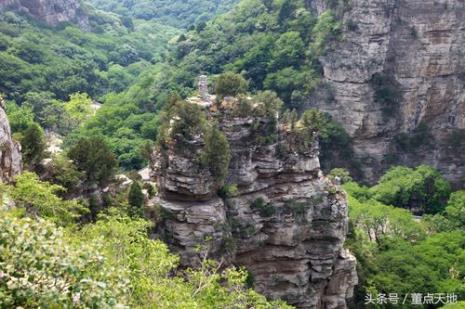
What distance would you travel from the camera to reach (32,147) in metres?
24.5

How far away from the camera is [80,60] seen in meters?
82.8

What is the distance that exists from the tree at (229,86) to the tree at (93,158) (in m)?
6.87

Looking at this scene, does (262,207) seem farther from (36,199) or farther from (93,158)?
(36,199)

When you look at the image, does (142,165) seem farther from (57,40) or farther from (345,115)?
(57,40)

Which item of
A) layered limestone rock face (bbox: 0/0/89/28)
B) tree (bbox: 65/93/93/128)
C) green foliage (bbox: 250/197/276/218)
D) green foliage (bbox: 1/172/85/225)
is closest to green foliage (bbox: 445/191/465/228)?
green foliage (bbox: 250/197/276/218)

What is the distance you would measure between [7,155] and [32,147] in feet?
9.35

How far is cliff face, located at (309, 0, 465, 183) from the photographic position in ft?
197

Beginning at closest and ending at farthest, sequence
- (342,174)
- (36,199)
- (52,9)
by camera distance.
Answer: (36,199) → (342,174) → (52,9)

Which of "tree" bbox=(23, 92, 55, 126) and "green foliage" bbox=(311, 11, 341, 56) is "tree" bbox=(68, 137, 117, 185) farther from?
"green foliage" bbox=(311, 11, 341, 56)

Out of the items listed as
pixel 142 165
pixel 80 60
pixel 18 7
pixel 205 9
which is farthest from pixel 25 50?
pixel 205 9

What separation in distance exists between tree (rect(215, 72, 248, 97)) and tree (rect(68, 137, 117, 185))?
6874mm

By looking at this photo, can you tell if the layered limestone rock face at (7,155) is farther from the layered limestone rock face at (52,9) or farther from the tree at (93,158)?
the layered limestone rock face at (52,9)

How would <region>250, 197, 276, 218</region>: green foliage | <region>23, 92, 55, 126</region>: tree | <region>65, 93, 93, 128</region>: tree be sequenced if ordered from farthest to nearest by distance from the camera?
1. <region>65, 93, 93, 128</region>: tree
2. <region>23, 92, 55, 126</region>: tree
3. <region>250, 197, 276, 218</region>: green foliage

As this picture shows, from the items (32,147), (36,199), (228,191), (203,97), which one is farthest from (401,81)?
(36,199)
